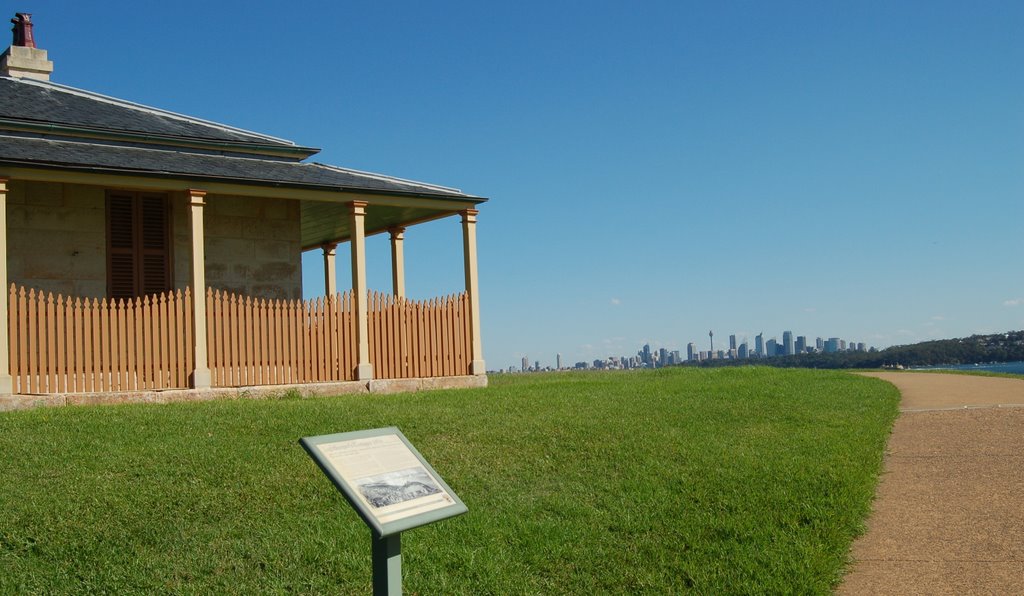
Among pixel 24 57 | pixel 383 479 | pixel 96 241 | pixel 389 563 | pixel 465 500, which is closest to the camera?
pixel 389 563

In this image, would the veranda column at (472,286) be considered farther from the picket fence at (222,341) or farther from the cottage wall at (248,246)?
the cottage wall at (248,246)

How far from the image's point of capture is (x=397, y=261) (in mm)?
20375

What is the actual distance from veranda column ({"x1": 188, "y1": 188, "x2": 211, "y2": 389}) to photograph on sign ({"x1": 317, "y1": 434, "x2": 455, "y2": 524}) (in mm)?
10048

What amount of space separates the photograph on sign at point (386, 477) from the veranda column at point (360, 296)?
11133 millimetres

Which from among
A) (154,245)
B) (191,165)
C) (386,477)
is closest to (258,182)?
(191,165)

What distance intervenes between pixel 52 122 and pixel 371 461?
535 inches

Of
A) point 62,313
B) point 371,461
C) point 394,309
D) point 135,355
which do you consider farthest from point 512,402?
point 371,461

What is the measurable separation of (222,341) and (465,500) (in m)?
7.91

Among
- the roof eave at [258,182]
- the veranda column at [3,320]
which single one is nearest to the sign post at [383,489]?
the veranda column at [3,320]

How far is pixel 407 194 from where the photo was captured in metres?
16.8

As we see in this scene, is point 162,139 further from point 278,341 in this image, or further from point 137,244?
point 278,341

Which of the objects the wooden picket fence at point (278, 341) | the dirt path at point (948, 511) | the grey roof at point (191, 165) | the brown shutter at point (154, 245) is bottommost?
the dirt path at point (948, 511)

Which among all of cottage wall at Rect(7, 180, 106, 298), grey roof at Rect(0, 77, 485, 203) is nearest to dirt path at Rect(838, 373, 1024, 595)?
grey roof at Rect(0, 77, 485, 203)

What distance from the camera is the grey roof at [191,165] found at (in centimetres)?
1380
